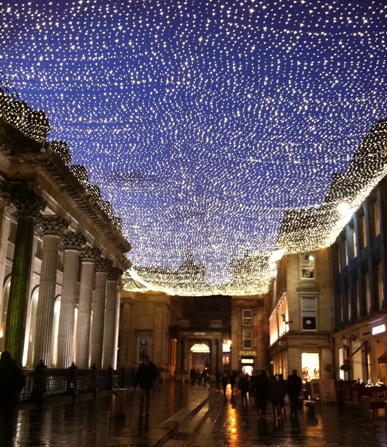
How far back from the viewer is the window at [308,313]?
41.6m

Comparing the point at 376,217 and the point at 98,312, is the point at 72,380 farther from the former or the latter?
the point at 376,217

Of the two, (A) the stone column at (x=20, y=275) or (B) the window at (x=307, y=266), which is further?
(B) the window at (x=307, y=266)

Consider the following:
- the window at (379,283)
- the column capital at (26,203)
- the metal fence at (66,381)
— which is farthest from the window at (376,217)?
the column capital at (26,203)

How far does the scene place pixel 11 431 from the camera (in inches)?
453

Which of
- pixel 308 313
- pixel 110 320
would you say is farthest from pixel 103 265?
pixel 308 313

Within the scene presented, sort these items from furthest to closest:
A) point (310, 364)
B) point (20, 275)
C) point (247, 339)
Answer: point (247, 339) → point (310, 364) → point (20, 275)

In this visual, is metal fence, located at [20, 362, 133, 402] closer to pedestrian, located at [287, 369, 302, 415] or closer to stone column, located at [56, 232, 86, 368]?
stone column, located at [56, 232, 86, 368]

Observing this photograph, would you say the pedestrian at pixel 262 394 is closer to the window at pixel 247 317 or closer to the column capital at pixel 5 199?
the column capital at pixel 5 199

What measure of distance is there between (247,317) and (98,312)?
1536 inches

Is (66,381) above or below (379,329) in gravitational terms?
below

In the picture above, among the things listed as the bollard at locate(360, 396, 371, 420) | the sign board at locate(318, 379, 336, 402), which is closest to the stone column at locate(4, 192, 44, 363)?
the bollard at locate(360, 396, 371, 420)

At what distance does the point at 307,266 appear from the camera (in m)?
42.7

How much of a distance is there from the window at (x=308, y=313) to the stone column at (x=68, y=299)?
1961 cm

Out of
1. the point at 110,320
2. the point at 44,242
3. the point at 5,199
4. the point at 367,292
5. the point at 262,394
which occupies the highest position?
the point at 5,199
